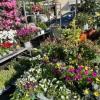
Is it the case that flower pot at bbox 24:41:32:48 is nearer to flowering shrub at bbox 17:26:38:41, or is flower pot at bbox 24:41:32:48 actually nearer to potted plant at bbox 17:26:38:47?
potted plant at bbox 17:26:38:47

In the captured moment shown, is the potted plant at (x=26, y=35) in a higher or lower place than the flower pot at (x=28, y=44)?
higher

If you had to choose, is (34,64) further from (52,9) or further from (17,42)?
(52,9)

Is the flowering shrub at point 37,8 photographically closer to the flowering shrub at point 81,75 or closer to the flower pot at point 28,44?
the flower pot at point 28,44

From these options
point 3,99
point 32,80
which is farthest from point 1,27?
point 32,80

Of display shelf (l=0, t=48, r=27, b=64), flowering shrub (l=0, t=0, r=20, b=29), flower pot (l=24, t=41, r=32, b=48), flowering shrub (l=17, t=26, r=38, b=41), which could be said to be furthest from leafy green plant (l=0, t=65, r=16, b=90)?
flowering shrub (l=0, t=0, r=20, b=29)

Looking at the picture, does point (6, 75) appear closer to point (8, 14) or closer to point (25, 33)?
point (25, 33)

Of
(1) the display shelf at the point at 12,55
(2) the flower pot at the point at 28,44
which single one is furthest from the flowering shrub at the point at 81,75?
(2) the flower pot at the point at 28,44

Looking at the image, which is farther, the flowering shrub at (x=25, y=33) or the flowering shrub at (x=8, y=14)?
the flowering shrub at (x=8, y=14)

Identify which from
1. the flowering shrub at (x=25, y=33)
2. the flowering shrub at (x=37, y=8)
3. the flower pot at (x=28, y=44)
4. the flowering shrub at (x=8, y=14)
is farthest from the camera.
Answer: the flowering shrub at (x=37, y=8)

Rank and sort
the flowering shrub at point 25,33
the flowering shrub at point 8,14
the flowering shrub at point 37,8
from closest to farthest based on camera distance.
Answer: the flowering shrub at point 25,33
the flowering shrub at point 8,14
the flowering shrub at point 37,8

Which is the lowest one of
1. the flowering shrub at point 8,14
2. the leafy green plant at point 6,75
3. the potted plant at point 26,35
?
the leafy green plant at point 6,75

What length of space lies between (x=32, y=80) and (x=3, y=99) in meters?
1.42

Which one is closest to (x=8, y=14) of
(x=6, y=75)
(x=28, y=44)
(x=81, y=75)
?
(x=28, y=44)

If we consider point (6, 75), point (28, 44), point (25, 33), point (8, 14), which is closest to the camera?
point (6, 75)
